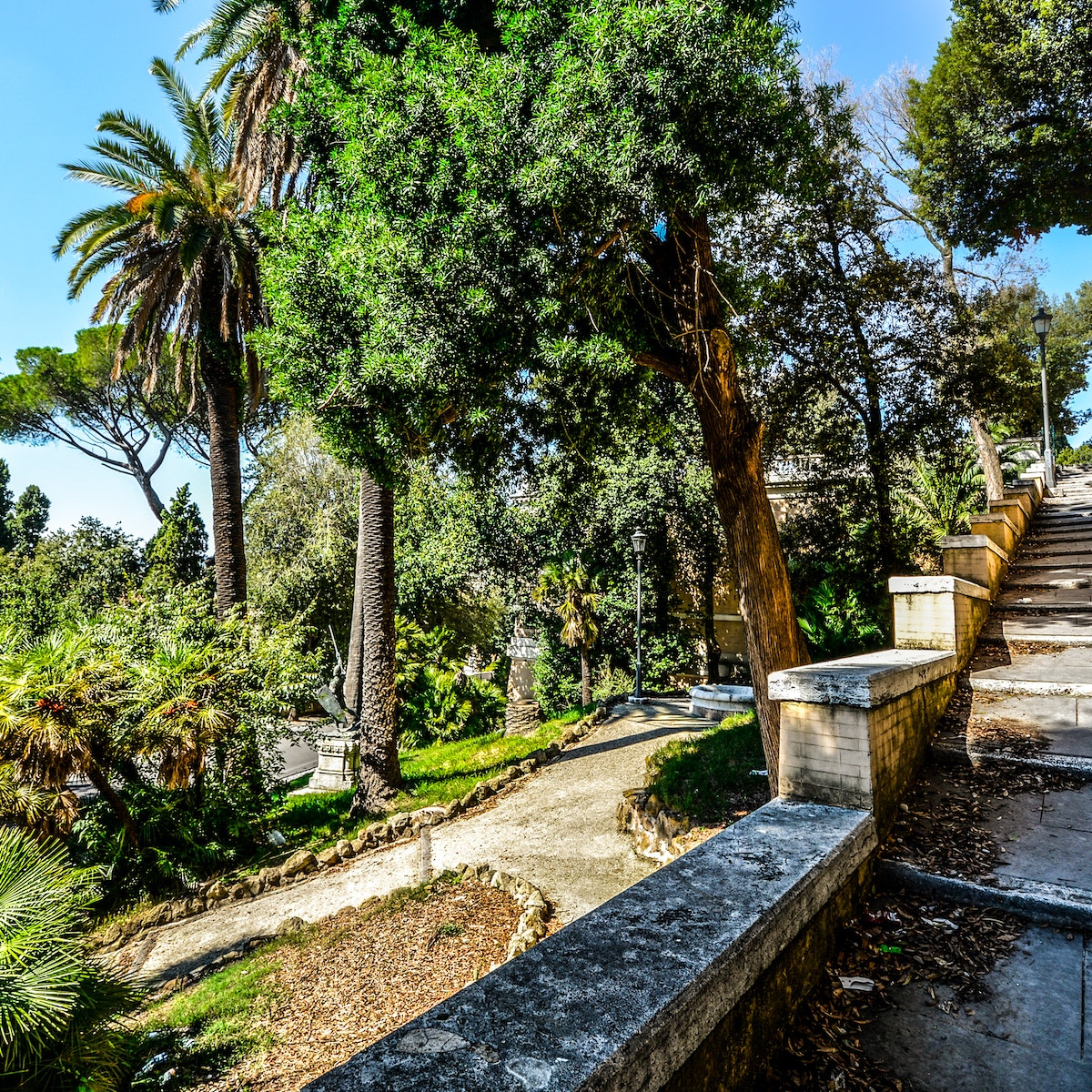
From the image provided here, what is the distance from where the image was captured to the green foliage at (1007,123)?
32.9 feet

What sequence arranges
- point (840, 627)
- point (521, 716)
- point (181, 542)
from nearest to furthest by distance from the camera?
point (840, 627), point (521, 716), point (181, 542)

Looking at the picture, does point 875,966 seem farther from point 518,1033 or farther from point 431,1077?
point 431,1077

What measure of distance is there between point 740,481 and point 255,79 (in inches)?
428

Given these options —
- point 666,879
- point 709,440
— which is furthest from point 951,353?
point 666,879

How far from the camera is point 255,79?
10.5m

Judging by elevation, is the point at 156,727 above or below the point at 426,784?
above

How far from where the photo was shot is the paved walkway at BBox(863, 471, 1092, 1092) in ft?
6.36

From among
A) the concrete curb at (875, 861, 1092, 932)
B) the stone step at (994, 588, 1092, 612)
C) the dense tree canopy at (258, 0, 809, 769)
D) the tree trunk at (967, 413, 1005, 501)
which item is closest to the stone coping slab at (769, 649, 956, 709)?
the concrete curb at (875, 861, 1092, 932)

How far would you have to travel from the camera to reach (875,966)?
2.42 meters

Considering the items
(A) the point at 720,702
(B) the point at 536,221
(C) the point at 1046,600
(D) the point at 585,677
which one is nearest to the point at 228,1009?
(B) the point at 536,221

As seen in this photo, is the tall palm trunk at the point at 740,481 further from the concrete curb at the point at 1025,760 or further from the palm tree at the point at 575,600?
the palm tree at the point at 575,600

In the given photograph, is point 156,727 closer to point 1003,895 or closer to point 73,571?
point 1003,895

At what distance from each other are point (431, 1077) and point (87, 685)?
28.6 ft

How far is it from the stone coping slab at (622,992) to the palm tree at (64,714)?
321 inches
